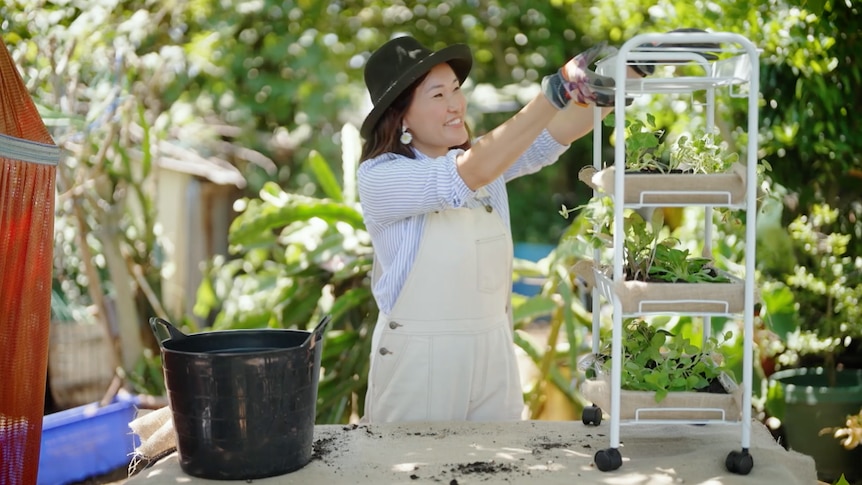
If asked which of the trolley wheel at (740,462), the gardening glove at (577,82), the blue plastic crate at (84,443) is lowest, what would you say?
the blue plastic crate at (84,443)

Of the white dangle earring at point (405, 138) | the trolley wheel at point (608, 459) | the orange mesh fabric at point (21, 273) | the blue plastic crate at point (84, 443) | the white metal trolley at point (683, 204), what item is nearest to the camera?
the white metal trolley at point (683, 204)

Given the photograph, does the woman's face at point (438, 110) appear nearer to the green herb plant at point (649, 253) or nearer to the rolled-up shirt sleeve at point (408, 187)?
the rolled-up shirt sleeve at point (408, 187)

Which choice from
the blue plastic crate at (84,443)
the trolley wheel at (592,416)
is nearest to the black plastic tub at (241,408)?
the trolley wheel at (592,416)

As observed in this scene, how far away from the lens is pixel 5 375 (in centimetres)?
226

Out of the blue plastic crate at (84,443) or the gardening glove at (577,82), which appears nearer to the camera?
the gardening glove at (577,82)

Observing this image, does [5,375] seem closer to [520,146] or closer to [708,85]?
[520,146]

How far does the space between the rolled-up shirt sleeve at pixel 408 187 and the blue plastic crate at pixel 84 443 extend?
1.56 m

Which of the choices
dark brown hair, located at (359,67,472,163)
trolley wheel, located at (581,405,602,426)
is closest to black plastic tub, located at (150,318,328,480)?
trolley wheel, located at (581,405,602,426)

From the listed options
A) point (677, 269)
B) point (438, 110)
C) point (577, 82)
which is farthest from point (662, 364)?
point (438, 110)

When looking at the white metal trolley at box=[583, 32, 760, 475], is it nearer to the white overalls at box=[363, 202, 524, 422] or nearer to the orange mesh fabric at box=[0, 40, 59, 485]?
the white overalls at box=[363, 202, 524, 422]

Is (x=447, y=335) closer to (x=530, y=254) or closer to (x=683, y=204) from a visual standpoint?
(x=683, y=204)

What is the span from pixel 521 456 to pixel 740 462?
452 mm

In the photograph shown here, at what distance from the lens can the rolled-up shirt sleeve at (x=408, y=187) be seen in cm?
245

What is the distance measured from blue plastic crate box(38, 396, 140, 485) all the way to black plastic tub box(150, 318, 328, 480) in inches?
68.2
